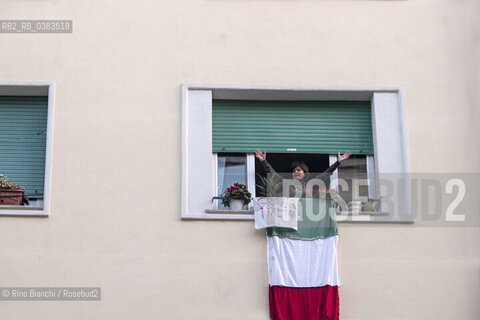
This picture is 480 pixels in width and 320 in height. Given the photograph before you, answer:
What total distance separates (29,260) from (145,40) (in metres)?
3.08

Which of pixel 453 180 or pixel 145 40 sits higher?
pixel 145 40

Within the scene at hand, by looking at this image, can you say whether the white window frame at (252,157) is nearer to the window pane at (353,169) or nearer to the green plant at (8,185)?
the window pane at (353,169)

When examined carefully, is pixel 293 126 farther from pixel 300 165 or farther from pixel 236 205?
pixel 236 205

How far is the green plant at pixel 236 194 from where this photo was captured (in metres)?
10.8

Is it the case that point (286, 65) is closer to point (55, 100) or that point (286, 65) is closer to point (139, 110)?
point (139, 110)

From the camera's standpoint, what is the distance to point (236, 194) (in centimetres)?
1078

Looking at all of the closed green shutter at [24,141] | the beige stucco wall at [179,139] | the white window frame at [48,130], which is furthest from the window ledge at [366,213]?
the closed green shutter at [24,141]

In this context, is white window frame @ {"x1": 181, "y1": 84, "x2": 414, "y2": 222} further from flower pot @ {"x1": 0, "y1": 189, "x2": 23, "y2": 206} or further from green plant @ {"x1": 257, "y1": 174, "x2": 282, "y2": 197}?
flower pot @ {"x1": 0, "y1": 189, "x2": 23, "y2": 206}

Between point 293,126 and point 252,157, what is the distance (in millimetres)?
661

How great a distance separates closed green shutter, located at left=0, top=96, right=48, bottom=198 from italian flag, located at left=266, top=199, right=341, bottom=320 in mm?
2996

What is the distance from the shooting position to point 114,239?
412 inches

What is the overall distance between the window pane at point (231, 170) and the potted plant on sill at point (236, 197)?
382 millimetres

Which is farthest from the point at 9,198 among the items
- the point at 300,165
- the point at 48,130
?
the point at 300,165

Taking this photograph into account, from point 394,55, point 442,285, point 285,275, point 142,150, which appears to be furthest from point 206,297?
point 394,55
